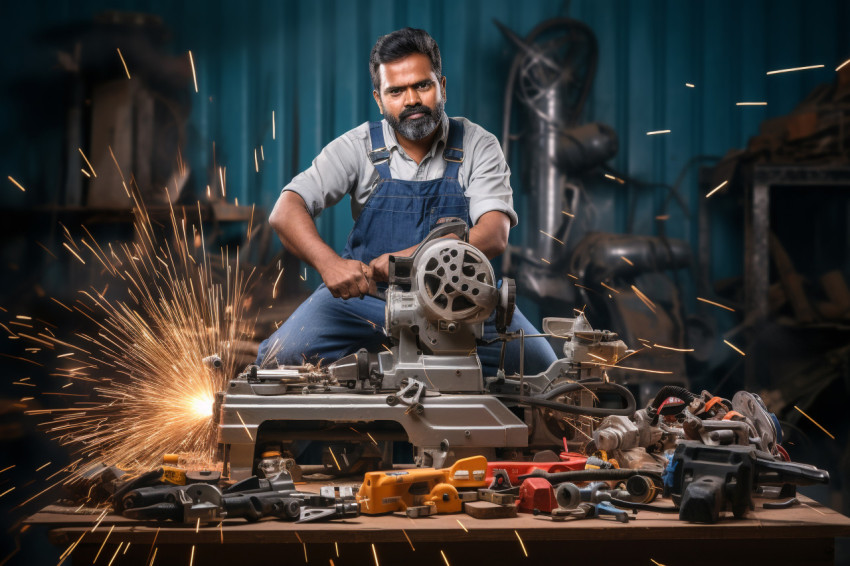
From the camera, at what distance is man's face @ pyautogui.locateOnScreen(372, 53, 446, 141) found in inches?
138

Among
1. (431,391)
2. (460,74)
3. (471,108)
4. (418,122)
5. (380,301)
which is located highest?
(460,74)

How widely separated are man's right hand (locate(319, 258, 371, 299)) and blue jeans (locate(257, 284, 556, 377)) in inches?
20.7

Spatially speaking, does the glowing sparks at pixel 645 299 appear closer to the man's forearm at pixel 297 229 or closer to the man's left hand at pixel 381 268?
the man's forearm at pixel 297 229

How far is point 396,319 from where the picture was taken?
258 centimetres

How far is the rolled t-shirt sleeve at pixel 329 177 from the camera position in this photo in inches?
141

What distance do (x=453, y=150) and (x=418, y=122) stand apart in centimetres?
20

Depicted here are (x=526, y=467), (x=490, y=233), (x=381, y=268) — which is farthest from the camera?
(x=490, y=233)

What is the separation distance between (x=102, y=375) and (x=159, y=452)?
1762 mm

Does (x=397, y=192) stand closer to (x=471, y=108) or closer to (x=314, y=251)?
(x=314, y=251)

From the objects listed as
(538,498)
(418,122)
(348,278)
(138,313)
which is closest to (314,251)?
(348,278)

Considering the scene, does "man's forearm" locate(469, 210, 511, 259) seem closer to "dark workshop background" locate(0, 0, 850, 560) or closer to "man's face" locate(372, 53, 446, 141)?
"man's face" locate(372, 53, 446, 141)

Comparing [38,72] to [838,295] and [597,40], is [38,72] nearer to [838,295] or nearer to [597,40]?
[597,40]

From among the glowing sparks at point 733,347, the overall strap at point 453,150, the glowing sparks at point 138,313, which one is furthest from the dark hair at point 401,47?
the glowing sparks at point 733,347

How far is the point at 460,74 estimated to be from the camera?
4832 millimetres
